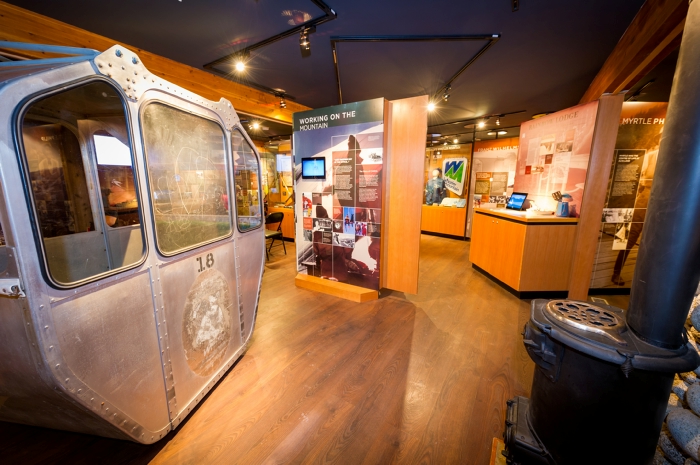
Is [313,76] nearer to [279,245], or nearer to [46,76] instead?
[46,76]

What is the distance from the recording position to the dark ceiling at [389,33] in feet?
7.40

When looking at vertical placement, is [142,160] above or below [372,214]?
above

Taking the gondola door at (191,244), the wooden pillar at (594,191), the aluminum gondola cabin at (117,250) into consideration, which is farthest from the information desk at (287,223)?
the wooden pillar at (594,191)

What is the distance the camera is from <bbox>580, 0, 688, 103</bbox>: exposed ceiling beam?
72.1 inches

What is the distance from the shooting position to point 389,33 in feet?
8.87

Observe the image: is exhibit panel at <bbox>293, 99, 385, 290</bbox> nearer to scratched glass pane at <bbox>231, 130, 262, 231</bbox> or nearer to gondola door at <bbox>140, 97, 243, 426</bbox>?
scratched glass pane at <bbox>231, 130, 262, 231</bbox>

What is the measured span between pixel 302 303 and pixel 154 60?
3728 millimetres

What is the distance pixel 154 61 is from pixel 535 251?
577 centimetres

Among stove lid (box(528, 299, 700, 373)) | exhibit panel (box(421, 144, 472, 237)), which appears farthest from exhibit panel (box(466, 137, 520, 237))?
stove lid (box(528, 299, 700, 373))

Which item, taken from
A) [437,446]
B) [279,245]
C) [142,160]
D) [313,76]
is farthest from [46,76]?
[279,245]

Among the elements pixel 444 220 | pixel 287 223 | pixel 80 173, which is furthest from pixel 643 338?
pixel 444 220

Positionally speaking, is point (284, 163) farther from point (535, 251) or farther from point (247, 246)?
point (535, 251)

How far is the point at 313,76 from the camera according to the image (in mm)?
3855

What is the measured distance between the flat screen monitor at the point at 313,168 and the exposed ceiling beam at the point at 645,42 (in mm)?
3366
